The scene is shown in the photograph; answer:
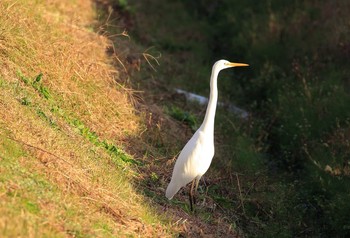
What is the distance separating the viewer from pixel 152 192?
790 centimetres

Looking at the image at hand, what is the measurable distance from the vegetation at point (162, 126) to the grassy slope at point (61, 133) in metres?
0.02

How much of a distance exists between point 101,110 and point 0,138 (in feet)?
9.47

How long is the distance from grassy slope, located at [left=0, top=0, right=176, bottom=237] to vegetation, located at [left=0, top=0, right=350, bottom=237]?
18 mm

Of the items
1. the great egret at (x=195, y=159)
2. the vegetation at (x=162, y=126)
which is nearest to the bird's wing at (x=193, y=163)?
the great egret at (x=195, y=159)

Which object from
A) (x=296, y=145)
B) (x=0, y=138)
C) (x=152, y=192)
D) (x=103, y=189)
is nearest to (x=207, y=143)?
(x=152, y=192)

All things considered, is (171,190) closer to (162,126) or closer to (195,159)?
(195,159)

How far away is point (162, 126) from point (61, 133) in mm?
2816

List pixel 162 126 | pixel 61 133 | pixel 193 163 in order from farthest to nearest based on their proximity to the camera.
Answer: pixel 162 126 < pixel 61 133 < pixel 193 163

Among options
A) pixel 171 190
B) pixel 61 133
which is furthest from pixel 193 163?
pixel 61 133

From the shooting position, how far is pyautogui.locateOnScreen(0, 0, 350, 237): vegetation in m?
6.53

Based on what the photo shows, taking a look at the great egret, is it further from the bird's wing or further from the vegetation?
the vegetation

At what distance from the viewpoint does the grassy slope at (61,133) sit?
19.4 ft

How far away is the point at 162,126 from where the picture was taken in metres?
10.3

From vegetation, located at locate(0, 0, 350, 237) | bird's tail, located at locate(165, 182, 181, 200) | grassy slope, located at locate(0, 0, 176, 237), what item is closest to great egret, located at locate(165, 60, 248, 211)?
bird's tail, located at locate(165, 182, 181, 200)
